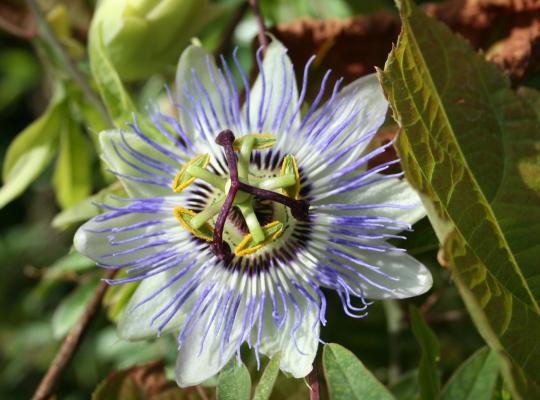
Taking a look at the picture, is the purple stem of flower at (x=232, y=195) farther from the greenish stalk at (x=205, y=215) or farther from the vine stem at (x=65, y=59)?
the vine stem at (x=65, y=59)

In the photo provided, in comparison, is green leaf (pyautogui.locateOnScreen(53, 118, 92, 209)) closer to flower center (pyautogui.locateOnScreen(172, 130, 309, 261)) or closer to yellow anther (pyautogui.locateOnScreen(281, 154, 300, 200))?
flower center (pyautogui.locateOnScreen(172, 130, 309, 261))

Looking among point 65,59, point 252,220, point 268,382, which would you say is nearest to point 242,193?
point 252,220

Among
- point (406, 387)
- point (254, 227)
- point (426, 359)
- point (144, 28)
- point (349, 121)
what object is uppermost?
point (144, 28)

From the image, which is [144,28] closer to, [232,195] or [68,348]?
[232,195]

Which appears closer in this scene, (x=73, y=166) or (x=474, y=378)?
(x=474, y=378)

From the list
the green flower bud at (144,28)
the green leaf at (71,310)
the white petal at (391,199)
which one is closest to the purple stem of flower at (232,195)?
the white petal at (391,199)

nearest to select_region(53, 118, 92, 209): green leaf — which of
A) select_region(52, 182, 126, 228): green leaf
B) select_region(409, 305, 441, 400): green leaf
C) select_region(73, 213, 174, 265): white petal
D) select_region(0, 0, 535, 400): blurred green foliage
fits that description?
select_region(0, 0, 535, 400): blurred green foliage
